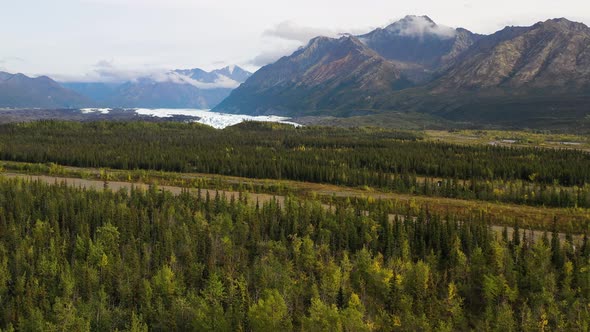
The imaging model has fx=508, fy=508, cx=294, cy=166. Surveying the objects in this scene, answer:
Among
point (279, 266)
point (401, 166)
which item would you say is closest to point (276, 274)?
point (279, 266)

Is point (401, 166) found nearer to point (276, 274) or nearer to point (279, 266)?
point (279, 266)

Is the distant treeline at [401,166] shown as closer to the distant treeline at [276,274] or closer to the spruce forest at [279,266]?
the spruce forest at [279,266]

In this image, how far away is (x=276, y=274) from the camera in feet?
200

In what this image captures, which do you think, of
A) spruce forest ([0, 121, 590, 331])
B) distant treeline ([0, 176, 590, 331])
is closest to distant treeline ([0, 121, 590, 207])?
spruce forest ([0, 121, 590, 331])

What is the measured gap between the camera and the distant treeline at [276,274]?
167 ft

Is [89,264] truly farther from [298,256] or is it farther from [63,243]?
[298,256]

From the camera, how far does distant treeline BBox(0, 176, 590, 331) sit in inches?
2005

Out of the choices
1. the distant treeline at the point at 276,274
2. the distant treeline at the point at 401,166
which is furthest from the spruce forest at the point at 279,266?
the distant treeline at the point at 401,166

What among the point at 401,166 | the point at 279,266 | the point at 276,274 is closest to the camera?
the point at 276,274

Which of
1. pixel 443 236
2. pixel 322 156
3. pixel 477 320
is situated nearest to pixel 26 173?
pixel 322 156

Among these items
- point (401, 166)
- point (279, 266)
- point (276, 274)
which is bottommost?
point (276, 274)

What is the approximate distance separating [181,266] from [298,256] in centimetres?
1562

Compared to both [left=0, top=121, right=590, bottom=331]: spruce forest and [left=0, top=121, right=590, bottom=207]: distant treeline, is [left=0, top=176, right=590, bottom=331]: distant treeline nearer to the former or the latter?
[left=0, top=121, right=590, bottom=331]: spruce forest

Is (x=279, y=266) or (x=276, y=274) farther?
(x=279, y=266)
